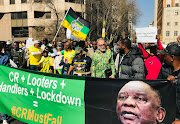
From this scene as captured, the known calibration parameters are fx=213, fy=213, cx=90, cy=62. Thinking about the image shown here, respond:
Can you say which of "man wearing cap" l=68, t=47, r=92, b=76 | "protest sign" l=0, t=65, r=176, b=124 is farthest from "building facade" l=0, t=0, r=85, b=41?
"protest sign" l=0, t=65, r=176, b=124

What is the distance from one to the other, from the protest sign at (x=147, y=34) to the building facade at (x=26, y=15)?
40.7 metres

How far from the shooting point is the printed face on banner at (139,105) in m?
3.23

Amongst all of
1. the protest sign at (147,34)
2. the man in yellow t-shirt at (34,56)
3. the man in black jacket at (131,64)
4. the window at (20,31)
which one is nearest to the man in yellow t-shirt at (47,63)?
the man in yellow t-shirt at (34,56)

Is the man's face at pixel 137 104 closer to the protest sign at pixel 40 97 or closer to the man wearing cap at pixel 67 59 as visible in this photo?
the protest sign at pixel 40 97

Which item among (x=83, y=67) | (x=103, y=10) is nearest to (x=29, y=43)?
(x=83, y=67)

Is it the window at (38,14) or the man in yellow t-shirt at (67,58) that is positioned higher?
the window at (38,14)

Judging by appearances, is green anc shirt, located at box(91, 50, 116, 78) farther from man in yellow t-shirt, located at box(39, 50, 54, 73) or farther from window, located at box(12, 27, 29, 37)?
window, located at box(12, 27, 29, 37)

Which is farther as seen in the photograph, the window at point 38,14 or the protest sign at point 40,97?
the window at point 38,14

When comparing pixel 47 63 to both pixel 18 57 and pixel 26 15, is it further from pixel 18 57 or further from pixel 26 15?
pixel 26 15

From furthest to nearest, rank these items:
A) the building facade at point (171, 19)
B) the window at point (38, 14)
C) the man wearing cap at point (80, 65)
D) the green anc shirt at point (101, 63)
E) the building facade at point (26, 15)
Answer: the building facade at point (171, 19) → the window at point (38, 14) → the building facade at point (26, 15) → the man wearing cap at point (80, 65) → the green anc shirt at point (101, 63)

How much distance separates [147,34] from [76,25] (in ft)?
14.1

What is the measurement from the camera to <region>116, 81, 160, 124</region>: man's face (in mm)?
3254

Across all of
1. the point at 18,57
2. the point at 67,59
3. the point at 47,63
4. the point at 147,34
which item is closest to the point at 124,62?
the point at 147,34

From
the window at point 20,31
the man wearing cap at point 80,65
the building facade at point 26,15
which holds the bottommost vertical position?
the man wearing cap at point 80,65
